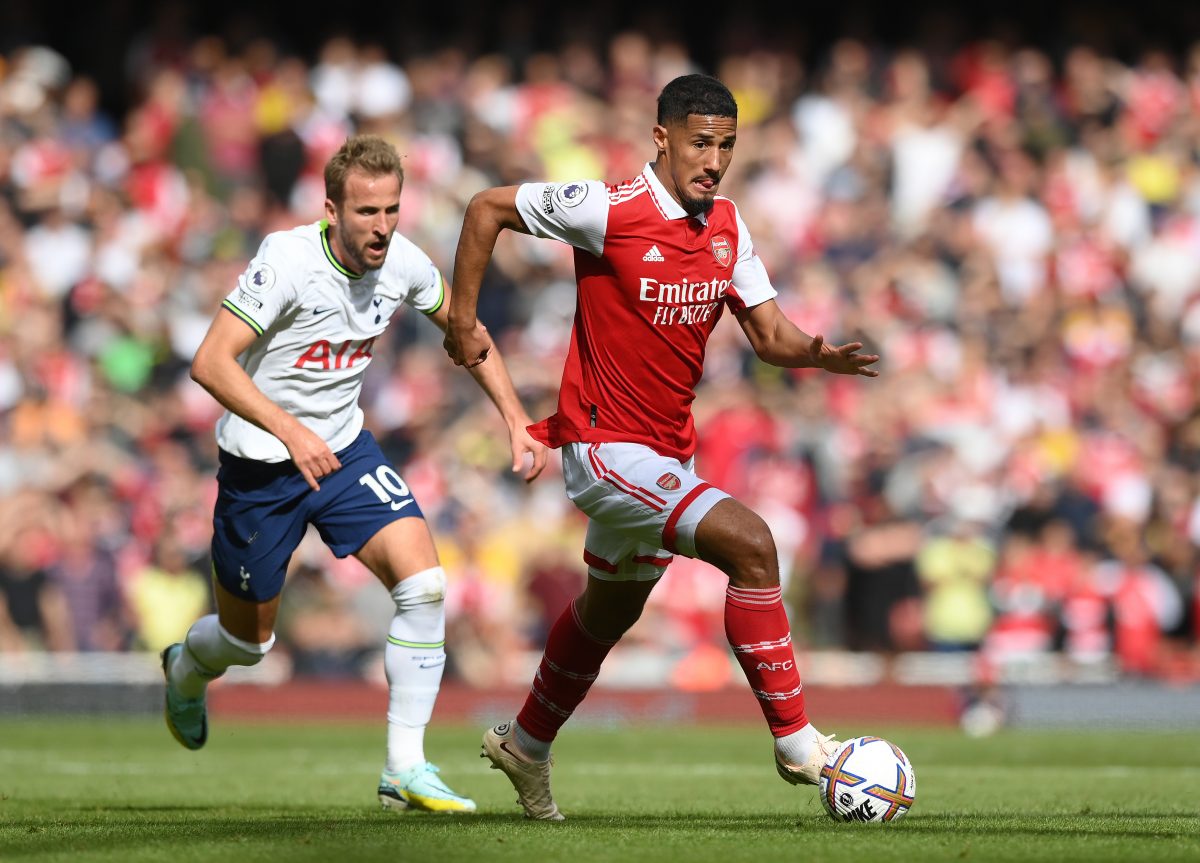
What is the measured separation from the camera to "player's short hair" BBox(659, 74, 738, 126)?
7.31m

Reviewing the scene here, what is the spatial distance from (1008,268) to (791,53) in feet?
15.7

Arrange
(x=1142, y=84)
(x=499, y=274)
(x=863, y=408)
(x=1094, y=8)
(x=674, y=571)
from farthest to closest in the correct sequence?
(x=1094, y=8)
(x=1142, y=84)
(x=499, y=274)
(x=863, y=408)
(x=674, y=571)

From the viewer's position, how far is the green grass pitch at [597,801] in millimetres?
6277

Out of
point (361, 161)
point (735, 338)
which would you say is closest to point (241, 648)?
point (361, 161)

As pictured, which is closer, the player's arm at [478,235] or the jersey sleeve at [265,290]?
the player's arm at [478,235]

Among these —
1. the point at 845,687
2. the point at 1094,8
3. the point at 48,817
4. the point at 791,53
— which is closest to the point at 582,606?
the point at 48,817

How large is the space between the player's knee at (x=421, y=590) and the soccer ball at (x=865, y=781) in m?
2.25

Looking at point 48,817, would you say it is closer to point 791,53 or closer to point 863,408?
point 863,408

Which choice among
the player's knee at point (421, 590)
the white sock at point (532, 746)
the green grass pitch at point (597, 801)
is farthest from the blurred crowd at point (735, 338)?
the white sock at point (532, 746)

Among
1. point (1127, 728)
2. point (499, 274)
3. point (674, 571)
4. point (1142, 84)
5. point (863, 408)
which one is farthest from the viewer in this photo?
point (1142, 84)

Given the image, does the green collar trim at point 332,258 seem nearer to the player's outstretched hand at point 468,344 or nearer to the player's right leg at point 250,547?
the player's outstretched hand at point 468,344

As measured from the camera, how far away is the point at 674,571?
A: 16.7 meters

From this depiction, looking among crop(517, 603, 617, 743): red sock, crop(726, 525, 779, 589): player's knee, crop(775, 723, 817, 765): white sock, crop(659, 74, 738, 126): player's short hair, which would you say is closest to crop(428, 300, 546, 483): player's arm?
crop(517, 603, 617, 743): red sock

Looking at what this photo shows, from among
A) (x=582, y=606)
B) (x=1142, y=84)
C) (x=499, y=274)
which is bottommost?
(x=582, y=606)
